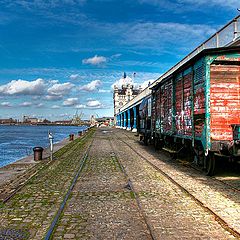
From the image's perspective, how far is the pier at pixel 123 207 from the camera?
546 centimetres

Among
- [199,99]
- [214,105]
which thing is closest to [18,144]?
[199,99]

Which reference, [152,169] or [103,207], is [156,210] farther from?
[152,169]

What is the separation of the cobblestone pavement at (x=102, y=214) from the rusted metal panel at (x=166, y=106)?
6310 mm

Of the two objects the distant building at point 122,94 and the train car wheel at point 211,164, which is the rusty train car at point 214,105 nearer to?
the train car wheel at point 211,164

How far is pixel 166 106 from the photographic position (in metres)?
16.8

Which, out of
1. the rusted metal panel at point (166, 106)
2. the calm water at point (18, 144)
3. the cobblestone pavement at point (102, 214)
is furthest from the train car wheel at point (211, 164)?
the calm water at point (18, 144)

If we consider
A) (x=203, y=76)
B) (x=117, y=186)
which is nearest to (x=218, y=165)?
(x=203, y=76)

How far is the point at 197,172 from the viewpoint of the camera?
40.4ft

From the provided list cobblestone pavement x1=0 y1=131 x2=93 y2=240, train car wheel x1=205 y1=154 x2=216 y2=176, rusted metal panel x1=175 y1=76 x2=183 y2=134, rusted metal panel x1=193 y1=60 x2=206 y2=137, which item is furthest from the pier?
rusted metal panel x1=175 y1=76 x2=183 y2=134

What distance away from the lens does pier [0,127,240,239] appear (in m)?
5.46

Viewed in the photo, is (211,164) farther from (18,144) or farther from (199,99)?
(18,144)

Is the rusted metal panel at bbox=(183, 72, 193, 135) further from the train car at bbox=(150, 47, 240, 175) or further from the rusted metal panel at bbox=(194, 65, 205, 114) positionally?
the rusted metal panel at bbox=(194, 65, 205, 114)

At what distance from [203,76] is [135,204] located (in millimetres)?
5364

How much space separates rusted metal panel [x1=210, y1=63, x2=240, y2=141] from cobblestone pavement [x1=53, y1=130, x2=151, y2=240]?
3570mm
